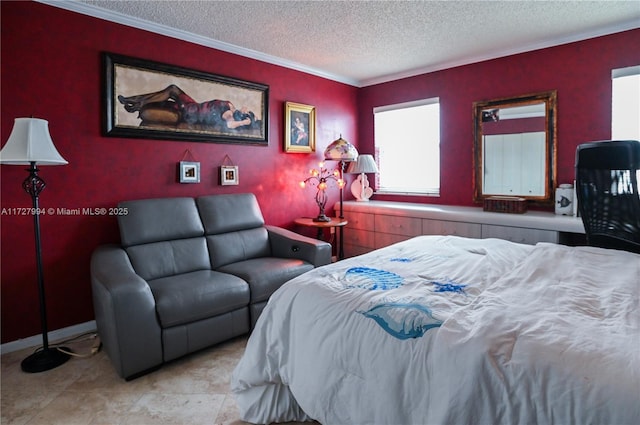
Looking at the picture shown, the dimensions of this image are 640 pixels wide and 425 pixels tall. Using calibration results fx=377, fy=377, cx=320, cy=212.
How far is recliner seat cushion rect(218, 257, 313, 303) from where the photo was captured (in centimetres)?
288

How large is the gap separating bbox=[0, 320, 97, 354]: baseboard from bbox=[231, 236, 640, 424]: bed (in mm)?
1849

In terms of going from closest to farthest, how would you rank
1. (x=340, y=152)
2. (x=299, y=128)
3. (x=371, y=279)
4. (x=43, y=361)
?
(x=371, y=279) < (x=43, y=361) < (x=340, y=152) < (x=299, y=128)

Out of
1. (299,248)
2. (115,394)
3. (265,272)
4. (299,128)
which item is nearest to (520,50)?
(299,128)

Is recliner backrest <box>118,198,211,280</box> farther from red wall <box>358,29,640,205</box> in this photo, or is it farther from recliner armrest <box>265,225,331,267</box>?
red wall <box>358,29,640,205</box>

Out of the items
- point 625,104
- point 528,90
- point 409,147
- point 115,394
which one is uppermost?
point 528,90

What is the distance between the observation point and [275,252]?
3629mm

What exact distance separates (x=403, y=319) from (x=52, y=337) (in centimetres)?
282

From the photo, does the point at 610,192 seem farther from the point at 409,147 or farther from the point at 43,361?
the point at 43,361

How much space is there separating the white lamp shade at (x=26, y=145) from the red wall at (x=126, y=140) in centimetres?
39

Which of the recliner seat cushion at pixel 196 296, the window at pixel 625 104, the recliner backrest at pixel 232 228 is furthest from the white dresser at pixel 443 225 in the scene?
the recliner seat cushion at pixel 196 296

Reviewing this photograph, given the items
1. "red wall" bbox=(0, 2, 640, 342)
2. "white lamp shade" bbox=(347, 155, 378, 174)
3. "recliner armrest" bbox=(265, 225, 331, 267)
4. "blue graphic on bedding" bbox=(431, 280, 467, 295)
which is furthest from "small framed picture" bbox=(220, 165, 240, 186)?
"blue graphic on bedding" bbox=(431, 280, 467, 295)

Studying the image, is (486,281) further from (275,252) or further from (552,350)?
(275,252)

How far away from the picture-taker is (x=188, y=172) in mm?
3498

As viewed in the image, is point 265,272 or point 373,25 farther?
point 373,25
